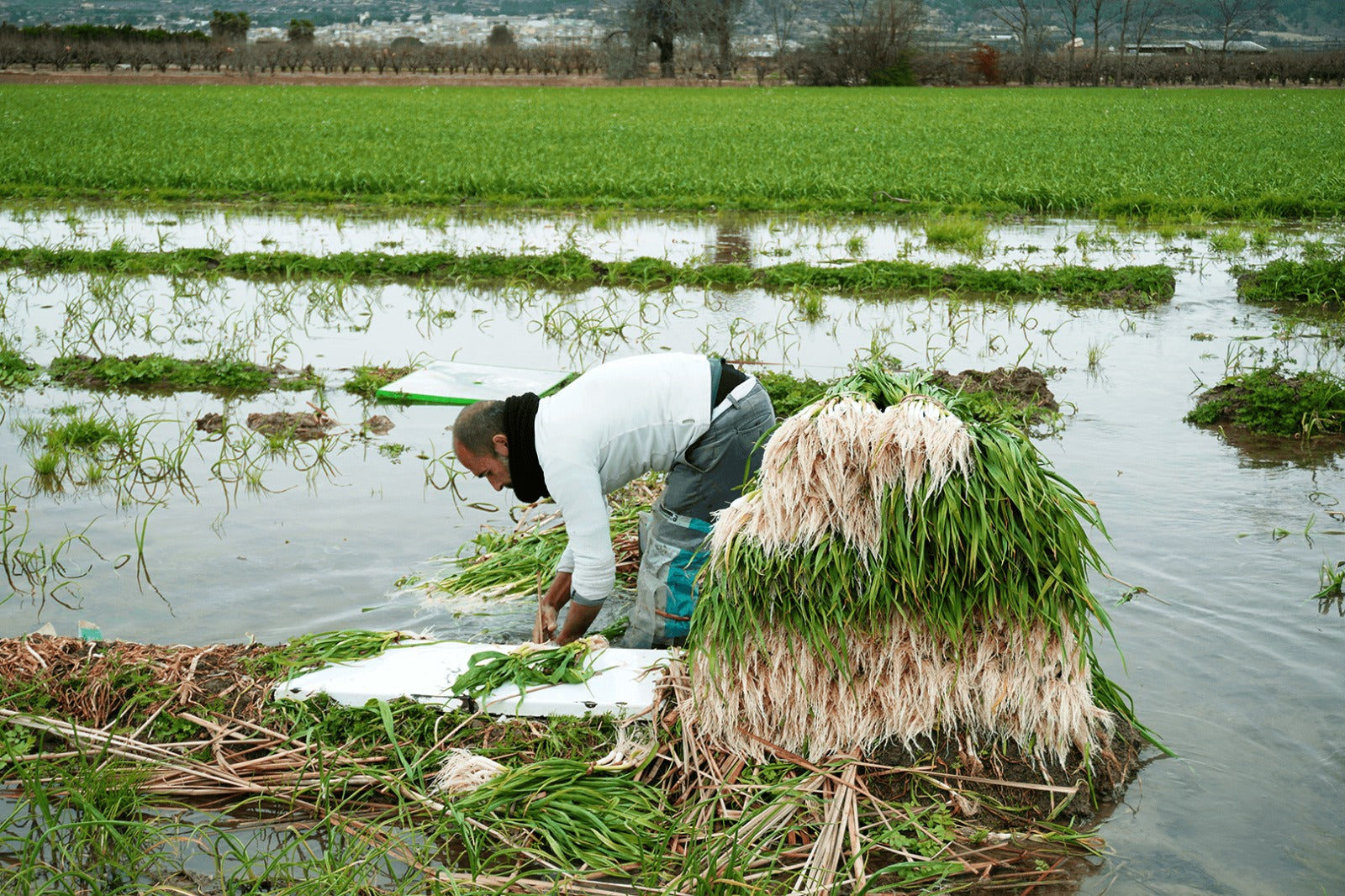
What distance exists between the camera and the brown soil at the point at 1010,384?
695 cm

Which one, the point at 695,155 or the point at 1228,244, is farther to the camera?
the point at 695,155

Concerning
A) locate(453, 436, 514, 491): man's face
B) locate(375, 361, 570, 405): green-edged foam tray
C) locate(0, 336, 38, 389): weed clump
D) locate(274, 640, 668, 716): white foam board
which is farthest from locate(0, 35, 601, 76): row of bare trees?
locate(274, 640, 668, 716): white foam board

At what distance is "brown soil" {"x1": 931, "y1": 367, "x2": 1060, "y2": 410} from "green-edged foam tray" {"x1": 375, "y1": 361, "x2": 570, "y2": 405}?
2417mm

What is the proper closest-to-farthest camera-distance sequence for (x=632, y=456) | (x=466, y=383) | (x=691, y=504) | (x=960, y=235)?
(x=632, y=456) < (x=691, y=504) < (x=466, y=383) < (x=960, y=235)

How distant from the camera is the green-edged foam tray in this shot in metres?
7.07

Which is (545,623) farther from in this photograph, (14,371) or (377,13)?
(377,13)

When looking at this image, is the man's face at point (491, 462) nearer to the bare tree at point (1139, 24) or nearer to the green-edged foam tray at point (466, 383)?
the green-edged foam tray at point (466, 383)

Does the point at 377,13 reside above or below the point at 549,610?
above

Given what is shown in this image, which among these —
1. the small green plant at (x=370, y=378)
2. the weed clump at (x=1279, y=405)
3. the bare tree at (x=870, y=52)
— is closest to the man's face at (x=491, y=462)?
the small green plant at (x=370, y=378)

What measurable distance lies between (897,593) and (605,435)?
3.74 feet

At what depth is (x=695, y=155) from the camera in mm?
20891

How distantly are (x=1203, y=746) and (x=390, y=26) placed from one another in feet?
579

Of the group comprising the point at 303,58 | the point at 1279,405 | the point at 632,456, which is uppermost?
the point at 303,58

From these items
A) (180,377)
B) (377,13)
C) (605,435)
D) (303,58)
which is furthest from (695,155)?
(377,13)
